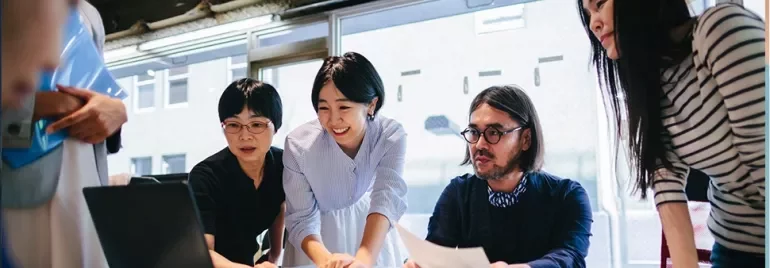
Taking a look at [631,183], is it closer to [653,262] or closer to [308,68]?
[653,262]

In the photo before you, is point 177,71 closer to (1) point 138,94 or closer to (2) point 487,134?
(1) point 138,94

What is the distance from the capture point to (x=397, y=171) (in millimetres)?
1108

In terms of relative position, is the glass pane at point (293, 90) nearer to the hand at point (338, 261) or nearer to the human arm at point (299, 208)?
the human arm at point (299, 208)

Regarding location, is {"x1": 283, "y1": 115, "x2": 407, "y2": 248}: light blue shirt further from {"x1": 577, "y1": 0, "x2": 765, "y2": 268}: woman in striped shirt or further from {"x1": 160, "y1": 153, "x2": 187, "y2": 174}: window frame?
{"x1": 577, "y1": 0, "x2": 765, "y2": 268}: woman in striped shirt

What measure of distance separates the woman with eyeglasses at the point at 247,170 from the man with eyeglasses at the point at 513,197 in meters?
0.36

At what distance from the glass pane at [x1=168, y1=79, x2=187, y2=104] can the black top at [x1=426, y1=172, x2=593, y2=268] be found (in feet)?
1.81

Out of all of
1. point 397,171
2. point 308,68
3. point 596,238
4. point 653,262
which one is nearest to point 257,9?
point 308,68

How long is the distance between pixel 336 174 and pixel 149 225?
58 centimetres

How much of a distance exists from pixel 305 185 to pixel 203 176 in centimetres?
21

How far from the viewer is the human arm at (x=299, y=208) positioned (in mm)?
1112

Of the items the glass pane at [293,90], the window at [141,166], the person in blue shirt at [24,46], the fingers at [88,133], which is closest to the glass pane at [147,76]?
the window at [141,166]

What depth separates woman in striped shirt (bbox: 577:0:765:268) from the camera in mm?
532

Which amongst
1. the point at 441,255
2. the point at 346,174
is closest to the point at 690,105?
the point at 441,255

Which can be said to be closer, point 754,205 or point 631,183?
point 754,205
